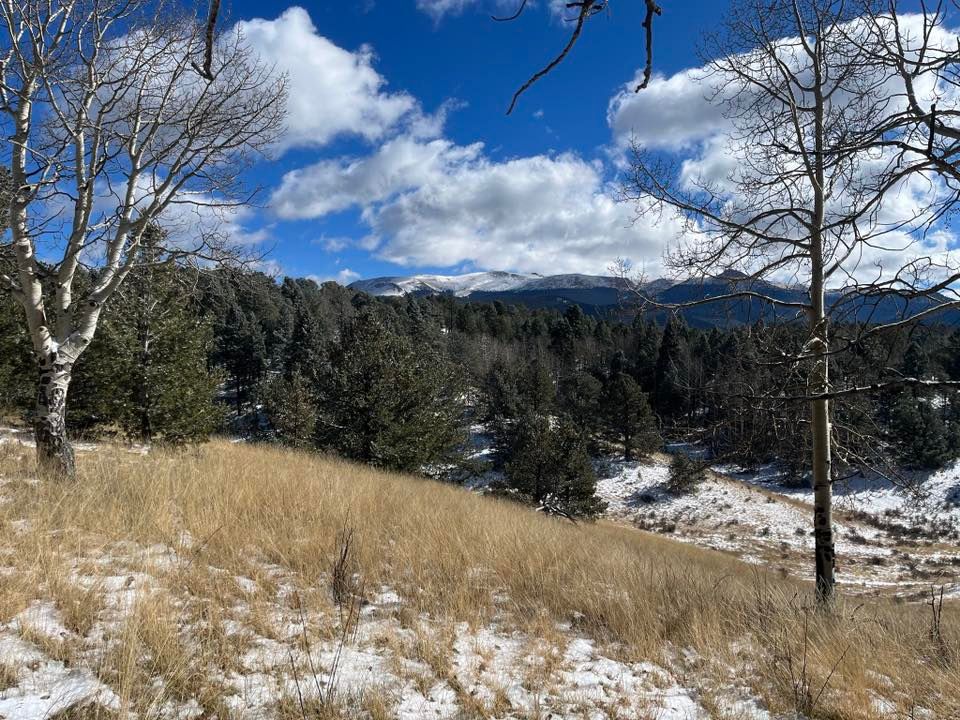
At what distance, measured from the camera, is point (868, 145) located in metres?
2.64

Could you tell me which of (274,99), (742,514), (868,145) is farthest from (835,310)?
(742,514)

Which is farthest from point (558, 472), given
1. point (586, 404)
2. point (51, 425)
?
point (51, 425)

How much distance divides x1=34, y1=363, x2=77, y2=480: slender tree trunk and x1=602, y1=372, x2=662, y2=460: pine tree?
35472 millimetres

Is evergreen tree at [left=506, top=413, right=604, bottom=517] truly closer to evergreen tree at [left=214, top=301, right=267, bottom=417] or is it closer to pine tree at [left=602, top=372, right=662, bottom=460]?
pine tree at [left=602, top=372, right=662, bottom=460]

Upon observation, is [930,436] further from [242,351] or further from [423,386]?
[242,351]

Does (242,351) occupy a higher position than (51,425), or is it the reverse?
(242,351)

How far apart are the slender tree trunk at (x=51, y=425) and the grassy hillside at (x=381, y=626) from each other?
317 millimetres

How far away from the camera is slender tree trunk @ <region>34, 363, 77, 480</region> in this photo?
555 centimetres

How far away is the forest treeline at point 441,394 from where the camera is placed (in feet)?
17.8

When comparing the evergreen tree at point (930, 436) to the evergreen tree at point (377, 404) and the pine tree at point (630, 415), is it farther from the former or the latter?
the evergreen tree at point (377, 404)

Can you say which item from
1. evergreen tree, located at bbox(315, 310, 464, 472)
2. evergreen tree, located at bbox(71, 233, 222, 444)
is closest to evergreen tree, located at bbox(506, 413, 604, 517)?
evergreen tree, located at bbox(315, 310, 464, 472)

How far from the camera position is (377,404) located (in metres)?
18.4

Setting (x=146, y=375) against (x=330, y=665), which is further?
(x=146, y=375)

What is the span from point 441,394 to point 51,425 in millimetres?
22791
